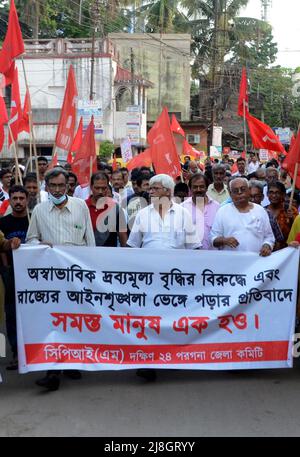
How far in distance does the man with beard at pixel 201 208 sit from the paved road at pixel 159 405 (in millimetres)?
1551

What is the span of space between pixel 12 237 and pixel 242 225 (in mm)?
2001

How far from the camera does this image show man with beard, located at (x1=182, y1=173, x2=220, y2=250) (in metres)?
6.13

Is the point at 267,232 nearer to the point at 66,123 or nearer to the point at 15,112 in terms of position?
the point at 66,123

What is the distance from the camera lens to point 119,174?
861 cm

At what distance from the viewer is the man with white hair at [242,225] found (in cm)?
529

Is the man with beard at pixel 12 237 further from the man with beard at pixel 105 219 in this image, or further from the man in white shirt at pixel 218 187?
the man in white shirt at pixel 218 187

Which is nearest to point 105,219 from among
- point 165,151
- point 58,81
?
point 165,151

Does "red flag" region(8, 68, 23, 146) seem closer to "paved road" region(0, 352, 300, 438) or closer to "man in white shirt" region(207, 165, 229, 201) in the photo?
"man in white shirt" region(207, 165, 229, 201)

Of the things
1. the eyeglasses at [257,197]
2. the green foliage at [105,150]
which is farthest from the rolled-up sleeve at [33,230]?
the green foliage at [105,150]

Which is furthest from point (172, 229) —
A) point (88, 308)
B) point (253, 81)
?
point (253, 81)

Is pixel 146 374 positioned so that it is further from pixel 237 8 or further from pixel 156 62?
pixel 156 62

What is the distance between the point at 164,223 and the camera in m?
5.21

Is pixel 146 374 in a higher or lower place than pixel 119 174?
lower

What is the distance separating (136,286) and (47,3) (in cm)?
3402
